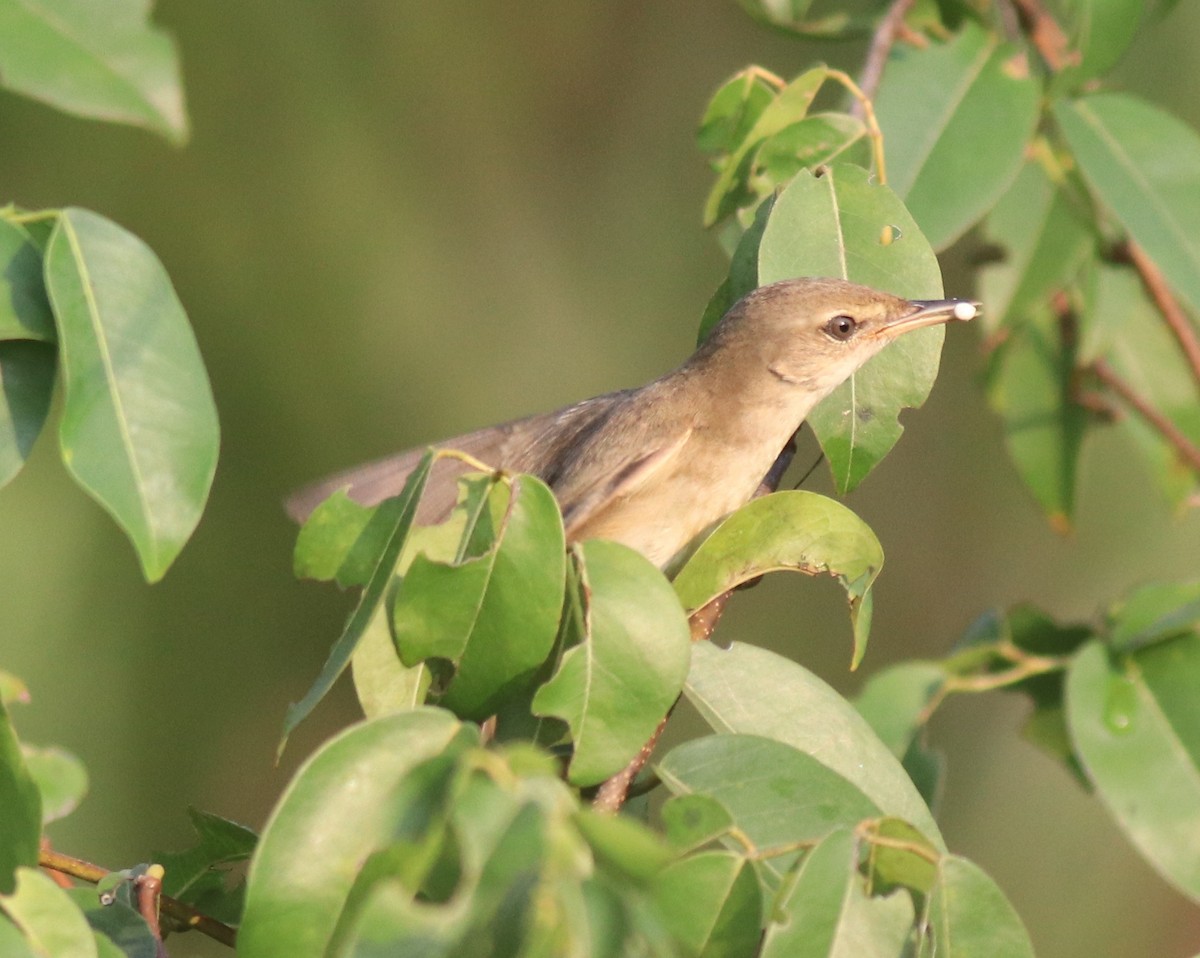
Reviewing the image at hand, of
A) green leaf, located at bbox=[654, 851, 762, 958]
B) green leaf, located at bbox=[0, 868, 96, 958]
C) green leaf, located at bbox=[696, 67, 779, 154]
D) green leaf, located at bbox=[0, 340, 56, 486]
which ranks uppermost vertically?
green leaf, located at bbox=[696, 67, 779, 154]

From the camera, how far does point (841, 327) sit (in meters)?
2.80

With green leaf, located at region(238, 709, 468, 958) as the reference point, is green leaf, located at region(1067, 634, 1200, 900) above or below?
below

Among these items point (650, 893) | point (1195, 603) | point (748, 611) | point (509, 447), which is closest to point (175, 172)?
point (748, 611)

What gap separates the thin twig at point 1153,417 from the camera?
150 inches

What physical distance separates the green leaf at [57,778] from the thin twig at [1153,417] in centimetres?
273

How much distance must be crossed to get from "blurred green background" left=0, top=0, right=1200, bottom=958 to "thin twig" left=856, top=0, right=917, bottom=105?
283 cm

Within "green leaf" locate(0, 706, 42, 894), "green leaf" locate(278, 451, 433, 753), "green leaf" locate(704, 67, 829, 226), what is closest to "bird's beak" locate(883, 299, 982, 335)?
"green leaf" locate(704, 67, 829, 226)

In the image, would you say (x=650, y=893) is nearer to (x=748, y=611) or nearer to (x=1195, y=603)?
(x=1195, y=603)

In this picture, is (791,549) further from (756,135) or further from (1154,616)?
(1154,616)

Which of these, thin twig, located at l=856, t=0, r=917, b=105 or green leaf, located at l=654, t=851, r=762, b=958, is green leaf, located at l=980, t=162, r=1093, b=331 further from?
green leaf, located at l=654, t=851, r=762, b=958

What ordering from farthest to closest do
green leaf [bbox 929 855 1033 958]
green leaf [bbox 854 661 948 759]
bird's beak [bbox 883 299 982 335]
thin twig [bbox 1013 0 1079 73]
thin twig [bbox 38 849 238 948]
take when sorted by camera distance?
thin twig [bbox 1013 0 1079 73] → green leaf [bbox 854 661 948 759] → bird's beak [bbox 883 299 982 335] → thin twig [bbox 38 849 238 948] → green leaf [bbox 929 855 1033 958]

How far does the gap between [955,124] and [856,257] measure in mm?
730

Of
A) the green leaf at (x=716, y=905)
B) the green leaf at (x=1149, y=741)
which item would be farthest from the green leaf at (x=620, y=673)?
the green leaf at (x=1149, y=741)

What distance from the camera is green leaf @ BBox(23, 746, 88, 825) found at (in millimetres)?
2453
